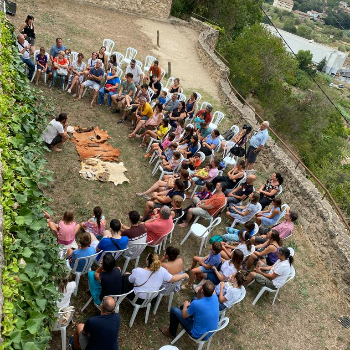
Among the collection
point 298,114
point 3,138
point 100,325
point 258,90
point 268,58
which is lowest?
point 298,114

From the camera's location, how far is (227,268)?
584 cm

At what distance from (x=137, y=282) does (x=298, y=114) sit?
2956cm

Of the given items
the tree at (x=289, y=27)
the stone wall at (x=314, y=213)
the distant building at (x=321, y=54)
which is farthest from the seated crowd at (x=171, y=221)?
the tree at (x=289, y=27)

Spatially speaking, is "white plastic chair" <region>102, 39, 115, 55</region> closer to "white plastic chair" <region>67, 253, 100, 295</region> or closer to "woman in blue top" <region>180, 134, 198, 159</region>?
"woman in blue top" <region>180, 134, 198, 159</region>

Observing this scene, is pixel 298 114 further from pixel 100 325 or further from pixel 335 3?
pixel 335 3

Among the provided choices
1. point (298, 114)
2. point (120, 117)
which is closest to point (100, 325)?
point (120, 117)

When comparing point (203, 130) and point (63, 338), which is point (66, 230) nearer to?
point (63, 338)

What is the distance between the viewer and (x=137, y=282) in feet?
16.3

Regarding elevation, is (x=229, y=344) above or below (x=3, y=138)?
below

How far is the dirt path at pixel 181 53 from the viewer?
1587cm

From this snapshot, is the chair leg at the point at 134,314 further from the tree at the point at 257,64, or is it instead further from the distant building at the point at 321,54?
the distant building at the point at 321,54

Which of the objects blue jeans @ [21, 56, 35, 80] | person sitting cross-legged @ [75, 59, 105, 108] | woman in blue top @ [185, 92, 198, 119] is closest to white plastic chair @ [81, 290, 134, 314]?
person sitting cross-legged @ [75, 59, 105, 108]

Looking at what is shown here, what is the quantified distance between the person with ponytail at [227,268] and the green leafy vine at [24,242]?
259 cm

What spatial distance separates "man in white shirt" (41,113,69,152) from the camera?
7906 mm
